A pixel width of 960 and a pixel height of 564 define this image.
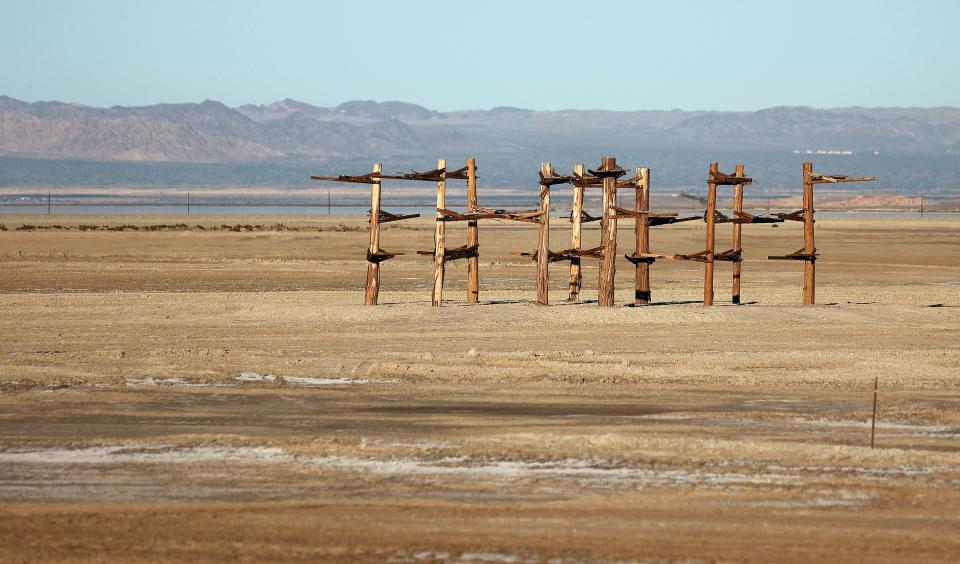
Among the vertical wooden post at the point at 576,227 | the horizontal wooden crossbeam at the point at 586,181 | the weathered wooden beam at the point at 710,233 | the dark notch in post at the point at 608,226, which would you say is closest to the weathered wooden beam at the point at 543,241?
the horizontal wooden crossbeam at the point at 586,181

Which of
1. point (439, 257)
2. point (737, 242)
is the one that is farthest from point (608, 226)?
point (737, 242)

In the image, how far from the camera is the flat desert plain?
8.07 meters

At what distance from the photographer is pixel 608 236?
64.8 feet

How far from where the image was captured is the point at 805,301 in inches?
843

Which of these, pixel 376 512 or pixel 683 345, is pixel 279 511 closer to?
pixel 376 512

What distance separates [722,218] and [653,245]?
72.4ft

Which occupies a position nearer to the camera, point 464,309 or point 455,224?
point 464,309

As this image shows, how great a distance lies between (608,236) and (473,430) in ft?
30.0

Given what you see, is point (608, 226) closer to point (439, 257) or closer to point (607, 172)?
point (607, 172)

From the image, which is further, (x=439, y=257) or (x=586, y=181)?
(x=439, y=257)

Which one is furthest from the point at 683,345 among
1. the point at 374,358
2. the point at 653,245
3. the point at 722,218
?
the point at 653,245

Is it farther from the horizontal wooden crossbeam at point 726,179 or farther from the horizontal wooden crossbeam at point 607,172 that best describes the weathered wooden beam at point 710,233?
the horizontal wooden crossbeam at point 607,172

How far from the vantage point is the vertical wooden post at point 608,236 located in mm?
19375

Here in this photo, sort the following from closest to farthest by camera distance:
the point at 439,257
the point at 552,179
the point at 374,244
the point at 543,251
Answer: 1. the point at 552,179
2. the point at 543,251
3. the point at 439,257
4. the point at 374,244
